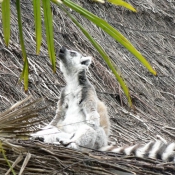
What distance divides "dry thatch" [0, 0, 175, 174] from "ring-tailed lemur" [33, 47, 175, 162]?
12.5 inches

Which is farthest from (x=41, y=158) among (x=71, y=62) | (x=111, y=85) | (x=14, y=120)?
(x=111, y=85)

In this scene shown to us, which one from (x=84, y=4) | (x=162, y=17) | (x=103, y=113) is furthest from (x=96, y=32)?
(x=103, y=113)

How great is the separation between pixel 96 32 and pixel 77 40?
2.41 ft

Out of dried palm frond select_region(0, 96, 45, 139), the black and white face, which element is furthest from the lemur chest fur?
dried palm frond select_region(0, 96, 45, 139)

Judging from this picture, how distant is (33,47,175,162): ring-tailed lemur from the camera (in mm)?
4484

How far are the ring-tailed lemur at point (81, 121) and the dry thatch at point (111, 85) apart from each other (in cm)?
32

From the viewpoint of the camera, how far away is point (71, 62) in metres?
5.95

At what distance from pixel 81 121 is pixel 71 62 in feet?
5.29

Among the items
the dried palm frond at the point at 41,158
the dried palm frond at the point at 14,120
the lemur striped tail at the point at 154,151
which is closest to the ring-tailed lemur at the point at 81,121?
the lemur striped tail at the point at 154,151

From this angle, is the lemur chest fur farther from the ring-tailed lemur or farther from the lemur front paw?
the lemur front paw

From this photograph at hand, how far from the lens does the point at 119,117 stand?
259 inches

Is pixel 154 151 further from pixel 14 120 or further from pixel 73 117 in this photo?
pixel 14 120

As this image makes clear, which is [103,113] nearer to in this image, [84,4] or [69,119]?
[69,119]

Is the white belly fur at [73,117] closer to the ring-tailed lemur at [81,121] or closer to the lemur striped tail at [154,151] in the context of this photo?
the ring-tailed lemur at [81,121]
